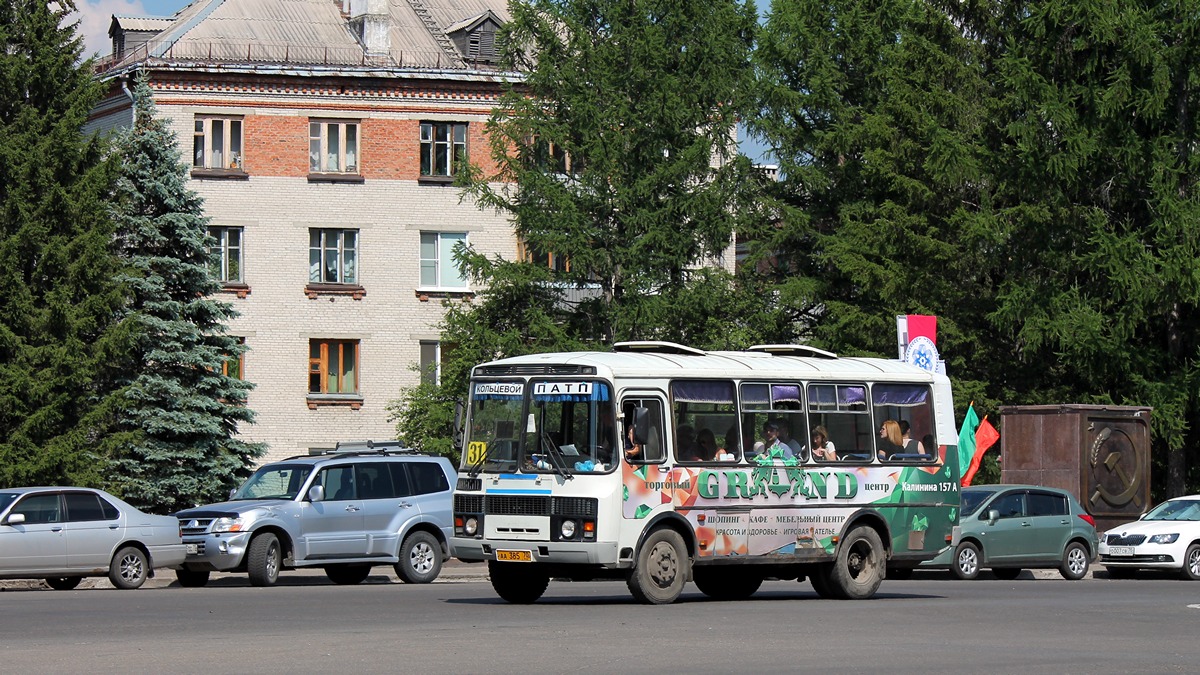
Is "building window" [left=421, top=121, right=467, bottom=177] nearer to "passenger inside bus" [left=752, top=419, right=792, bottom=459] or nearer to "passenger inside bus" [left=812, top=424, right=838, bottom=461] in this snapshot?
"passenger inside bus" [left=812, top=424, right=838, bottom=461]

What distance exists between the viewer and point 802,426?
21688 millimetres

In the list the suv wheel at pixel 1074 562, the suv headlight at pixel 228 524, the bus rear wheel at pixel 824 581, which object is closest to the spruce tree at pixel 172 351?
the suv headlight at pixel 228 524

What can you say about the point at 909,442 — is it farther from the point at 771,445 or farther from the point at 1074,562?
the point at 1074,562

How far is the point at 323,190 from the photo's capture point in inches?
2110

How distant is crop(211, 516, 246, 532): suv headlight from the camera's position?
84.7 ft

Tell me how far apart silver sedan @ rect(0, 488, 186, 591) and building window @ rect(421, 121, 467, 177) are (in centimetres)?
2969

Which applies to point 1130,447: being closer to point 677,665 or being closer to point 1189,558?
point 1189,558

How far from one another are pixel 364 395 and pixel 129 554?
28641 millimetres

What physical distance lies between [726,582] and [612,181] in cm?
2537

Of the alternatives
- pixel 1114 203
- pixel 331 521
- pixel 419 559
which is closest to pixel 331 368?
pixel 1114 203

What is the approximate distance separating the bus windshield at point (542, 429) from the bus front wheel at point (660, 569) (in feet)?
3.40

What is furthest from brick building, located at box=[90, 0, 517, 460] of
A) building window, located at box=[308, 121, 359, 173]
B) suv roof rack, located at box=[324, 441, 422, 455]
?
suv roof rack, located at box=[324, 441, 422, 455]

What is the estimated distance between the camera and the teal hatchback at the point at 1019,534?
2955cm

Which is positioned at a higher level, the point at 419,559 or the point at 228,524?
the point at 228,524
